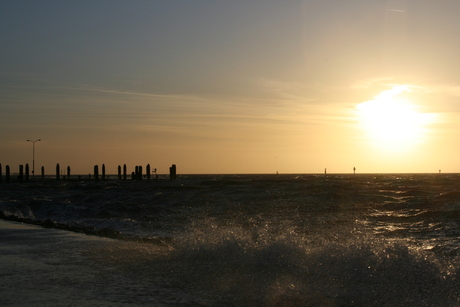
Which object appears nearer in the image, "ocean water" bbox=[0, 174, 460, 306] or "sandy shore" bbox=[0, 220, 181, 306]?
"sandy shore" bbox=[0, 220, 181, 306]

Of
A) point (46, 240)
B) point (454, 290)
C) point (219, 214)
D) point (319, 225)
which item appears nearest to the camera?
point (454, 290)

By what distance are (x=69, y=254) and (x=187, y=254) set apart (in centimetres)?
233

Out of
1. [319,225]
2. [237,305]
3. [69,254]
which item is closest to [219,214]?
[319,225]

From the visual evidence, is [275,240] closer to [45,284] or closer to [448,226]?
[45,284]

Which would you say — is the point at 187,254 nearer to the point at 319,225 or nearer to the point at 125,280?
the point at 125,280

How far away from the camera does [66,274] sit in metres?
7.39

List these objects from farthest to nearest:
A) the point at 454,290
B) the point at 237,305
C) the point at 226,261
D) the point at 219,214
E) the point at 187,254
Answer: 1. the point at 219,214
2. the point at 187,254
3. the point at 226,261
4. the point at 454,290
5. the point at 237,305

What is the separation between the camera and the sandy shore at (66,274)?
594cm

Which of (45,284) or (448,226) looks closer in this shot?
(45,284)

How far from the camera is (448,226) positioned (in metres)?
13.5

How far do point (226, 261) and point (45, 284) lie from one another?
3.33 metres

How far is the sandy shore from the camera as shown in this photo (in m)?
5.94

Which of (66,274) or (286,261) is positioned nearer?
(66,274)

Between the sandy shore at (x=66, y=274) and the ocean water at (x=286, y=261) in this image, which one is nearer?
the sandy shore at (x=66, y=274)
